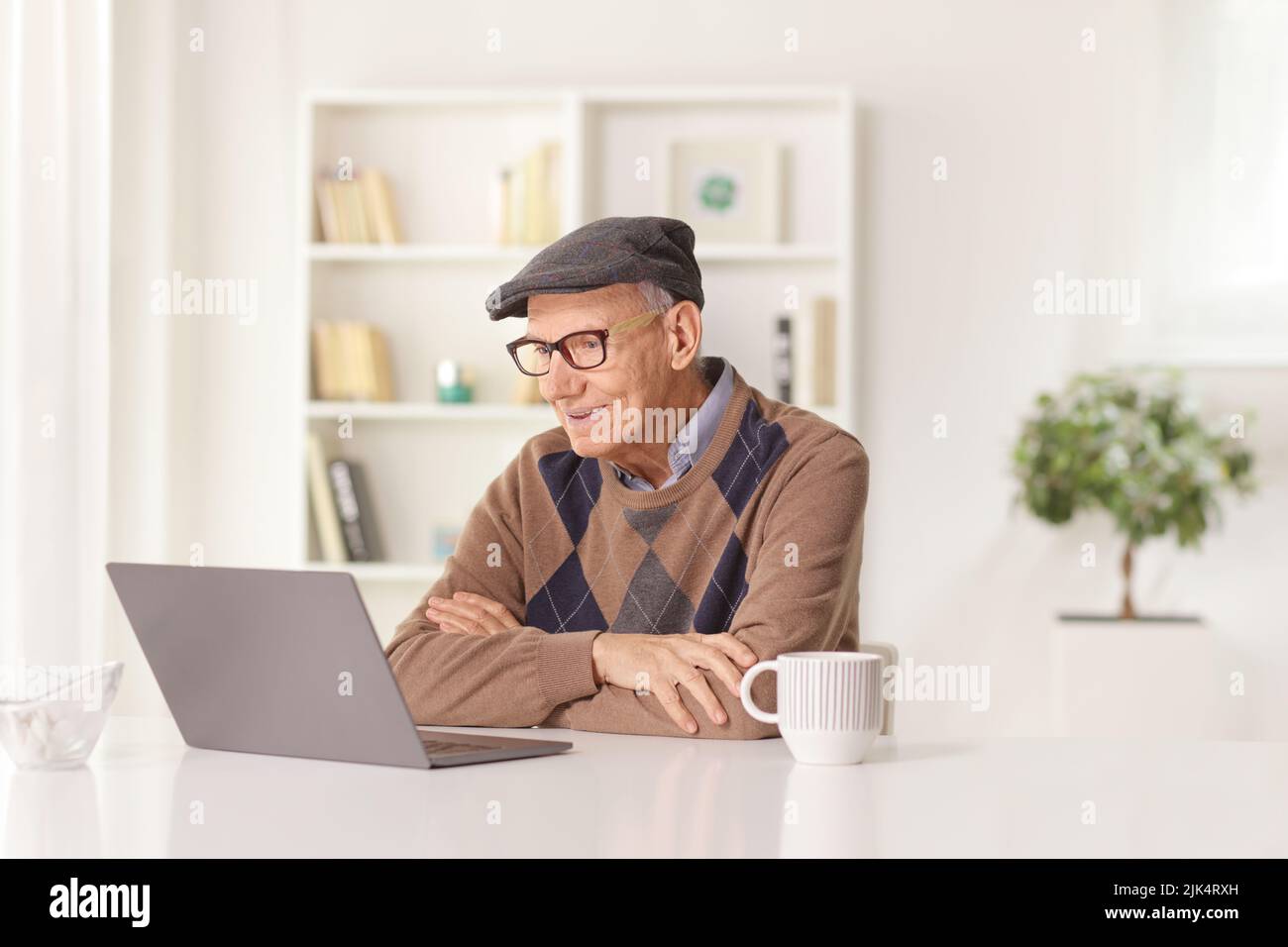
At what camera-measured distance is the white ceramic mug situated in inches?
50.3

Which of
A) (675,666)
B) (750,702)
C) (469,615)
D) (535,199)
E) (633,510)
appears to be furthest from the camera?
(535,199)

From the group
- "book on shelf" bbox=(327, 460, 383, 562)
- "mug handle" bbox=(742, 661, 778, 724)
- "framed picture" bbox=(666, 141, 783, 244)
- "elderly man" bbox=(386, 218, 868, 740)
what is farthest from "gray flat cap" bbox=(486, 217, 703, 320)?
"book on shelf" bbox=(327, 460, 383, 562)

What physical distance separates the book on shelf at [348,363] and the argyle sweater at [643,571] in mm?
1783

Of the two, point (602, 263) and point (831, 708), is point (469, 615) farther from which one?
point (831, 708)

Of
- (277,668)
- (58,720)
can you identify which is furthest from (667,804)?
(58,720)

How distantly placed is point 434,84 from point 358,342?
79 cm

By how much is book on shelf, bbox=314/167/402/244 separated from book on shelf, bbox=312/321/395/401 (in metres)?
0.24

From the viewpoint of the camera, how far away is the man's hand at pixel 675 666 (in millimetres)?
1500

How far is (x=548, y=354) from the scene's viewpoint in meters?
1.96

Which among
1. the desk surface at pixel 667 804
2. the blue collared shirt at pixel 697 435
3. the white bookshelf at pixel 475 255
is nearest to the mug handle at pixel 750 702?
the desk surface at pixel 667 804

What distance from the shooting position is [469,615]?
185 cm

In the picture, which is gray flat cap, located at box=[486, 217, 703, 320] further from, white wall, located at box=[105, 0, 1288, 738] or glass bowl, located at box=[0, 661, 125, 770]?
white wall, located at box=[105, 0, 1288, 738]

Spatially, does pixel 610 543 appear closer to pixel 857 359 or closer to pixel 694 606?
pixel 694 606

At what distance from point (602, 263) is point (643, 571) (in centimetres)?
41
